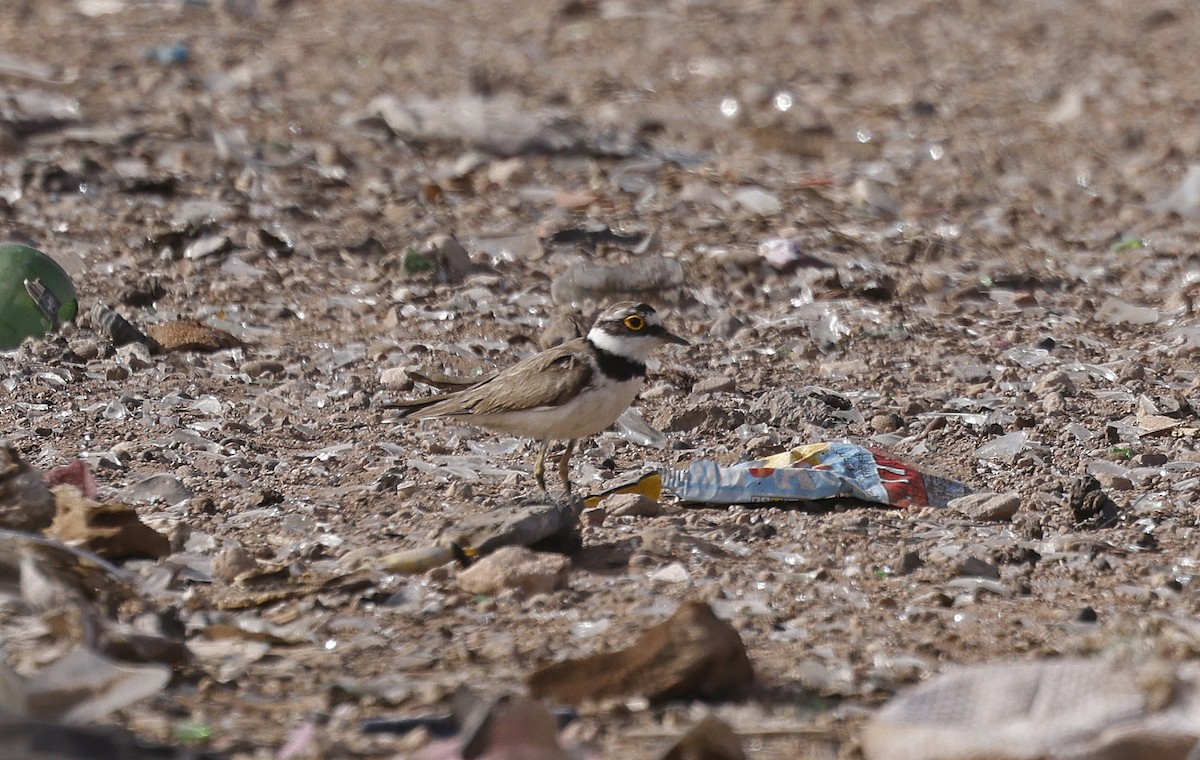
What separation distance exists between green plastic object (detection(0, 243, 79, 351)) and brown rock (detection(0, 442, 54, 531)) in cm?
207

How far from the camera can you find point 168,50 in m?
11.7

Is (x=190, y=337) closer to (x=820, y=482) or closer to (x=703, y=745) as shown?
(x=820, y=482)

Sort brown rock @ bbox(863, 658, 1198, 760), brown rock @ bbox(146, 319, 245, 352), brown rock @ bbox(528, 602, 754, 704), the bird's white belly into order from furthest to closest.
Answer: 1. brown rock @ bbox(146, 319, 245, 352)
2. the bird's white belly
3. brown rock @ bbox(528, 602, 754, 704)
4. brown rock @ bbox(863, 658, 1198, 760)

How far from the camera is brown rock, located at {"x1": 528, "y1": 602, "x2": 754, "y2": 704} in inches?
150

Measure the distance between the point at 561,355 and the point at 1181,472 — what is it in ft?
7.37

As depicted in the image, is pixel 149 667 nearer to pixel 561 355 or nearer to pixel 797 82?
pixel 561 355

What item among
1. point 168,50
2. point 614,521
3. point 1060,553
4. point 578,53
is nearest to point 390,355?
point 614,521

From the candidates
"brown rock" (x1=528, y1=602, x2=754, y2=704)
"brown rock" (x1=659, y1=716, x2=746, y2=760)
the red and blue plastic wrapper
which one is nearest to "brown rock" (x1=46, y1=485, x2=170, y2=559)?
"brown rock" (x1=528, y1=602, x2=754, y2=704)

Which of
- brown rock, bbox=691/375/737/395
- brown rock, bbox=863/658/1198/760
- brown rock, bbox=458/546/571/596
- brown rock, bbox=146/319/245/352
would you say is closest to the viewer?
brown rock, bbox=863/658/1198/760

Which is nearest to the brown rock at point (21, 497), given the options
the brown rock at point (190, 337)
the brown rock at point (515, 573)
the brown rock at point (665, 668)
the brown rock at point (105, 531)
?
the brown rock at point (105, 531)

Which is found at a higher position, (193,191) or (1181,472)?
(193,191)

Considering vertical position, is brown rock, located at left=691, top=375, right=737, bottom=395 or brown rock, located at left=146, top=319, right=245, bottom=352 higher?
brown rock, located at left=146, top=319, right=245, bottom=352

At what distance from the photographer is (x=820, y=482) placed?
5449mm

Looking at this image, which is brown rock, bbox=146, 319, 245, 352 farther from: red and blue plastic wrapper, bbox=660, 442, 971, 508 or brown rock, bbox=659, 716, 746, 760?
brown rock, bbox=659, 716, 746, 760
